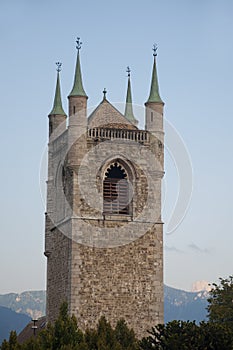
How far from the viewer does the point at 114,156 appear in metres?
57.5

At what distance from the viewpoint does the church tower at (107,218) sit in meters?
55.8

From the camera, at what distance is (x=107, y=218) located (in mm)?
56688

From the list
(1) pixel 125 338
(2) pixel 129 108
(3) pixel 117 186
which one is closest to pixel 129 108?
(2) pixel 129 108

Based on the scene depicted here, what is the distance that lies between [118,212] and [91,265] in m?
3.20

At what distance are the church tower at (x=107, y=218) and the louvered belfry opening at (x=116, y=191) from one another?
0.05 meters

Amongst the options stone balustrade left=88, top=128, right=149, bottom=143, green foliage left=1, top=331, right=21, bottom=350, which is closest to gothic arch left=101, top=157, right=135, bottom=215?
stone balustrade left=88, top=128, right=149, bottom=143

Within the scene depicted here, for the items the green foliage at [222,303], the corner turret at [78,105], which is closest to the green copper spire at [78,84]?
the corner turret at [78,105]

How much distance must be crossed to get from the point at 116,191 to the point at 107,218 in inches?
66.7

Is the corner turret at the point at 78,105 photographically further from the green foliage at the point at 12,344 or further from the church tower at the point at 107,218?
the green foliage at the point at 12,344

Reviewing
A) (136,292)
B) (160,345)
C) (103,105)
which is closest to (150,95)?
(103,105)

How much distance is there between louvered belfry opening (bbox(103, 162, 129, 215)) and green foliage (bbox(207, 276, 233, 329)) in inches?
272

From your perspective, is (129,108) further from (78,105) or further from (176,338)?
(176,338)

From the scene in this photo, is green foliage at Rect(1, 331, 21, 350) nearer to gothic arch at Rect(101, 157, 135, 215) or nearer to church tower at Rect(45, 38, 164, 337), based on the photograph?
church tower at Rect(45, 38, 164, 337)

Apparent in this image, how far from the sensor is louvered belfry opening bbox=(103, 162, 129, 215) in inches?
2253
